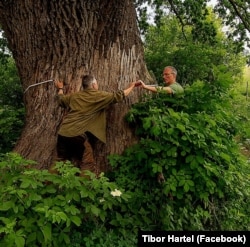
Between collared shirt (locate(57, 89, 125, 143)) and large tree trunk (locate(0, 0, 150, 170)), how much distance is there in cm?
41

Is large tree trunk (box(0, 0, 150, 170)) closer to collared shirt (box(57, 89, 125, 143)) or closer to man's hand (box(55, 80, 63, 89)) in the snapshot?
man's hand (box(55, 80, 63, 89))

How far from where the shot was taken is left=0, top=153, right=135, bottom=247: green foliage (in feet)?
12.1

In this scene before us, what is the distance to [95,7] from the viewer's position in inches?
218

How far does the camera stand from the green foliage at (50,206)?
3.70 m

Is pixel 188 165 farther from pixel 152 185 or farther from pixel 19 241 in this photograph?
pixel 19 241

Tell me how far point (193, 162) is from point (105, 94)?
1.45 m

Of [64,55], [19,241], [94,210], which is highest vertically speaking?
[64,55]

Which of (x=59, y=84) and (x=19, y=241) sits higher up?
(x=59, y=84)

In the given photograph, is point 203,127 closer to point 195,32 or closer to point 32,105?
point 32,105

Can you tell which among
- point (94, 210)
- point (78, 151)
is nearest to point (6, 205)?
point (94, 210)

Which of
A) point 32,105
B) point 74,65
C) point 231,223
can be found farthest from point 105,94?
point 231,223

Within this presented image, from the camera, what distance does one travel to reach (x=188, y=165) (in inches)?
184

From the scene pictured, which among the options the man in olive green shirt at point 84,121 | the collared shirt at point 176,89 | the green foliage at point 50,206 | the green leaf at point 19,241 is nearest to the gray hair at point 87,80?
the man in olive green shirt at point 84,121

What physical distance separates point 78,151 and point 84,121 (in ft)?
1.60
